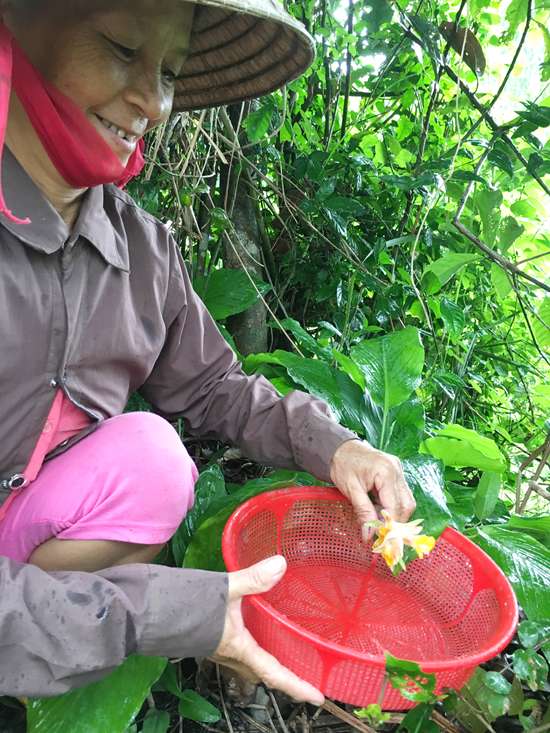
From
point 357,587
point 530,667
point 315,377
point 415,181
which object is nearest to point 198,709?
point 357,587

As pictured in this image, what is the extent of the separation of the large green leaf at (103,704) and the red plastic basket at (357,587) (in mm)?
189

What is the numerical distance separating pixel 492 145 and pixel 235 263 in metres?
0.99

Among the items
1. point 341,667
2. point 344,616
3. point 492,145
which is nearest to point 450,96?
point 492,145

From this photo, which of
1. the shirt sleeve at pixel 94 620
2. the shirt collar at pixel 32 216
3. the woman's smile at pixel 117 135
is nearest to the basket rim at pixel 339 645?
the shirt sleeve at pixel 94 620

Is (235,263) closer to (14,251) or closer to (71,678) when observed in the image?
(14,251)

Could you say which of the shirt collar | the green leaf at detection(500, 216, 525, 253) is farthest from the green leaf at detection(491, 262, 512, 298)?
the shirt collar

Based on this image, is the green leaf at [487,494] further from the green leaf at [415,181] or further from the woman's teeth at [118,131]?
the woman's teeth at [118,131]

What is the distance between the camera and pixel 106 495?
0.99 metres

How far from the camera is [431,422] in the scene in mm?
1821

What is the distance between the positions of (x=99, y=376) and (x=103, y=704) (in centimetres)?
57

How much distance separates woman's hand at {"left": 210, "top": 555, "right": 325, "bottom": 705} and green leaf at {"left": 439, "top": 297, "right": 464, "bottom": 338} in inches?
49.3

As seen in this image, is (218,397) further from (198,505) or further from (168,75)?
(168,75)

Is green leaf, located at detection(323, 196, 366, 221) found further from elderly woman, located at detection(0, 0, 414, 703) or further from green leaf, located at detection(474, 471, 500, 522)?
green leaf, located at detection(474, 471, 500, 522)

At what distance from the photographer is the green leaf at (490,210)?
153 centimetres
